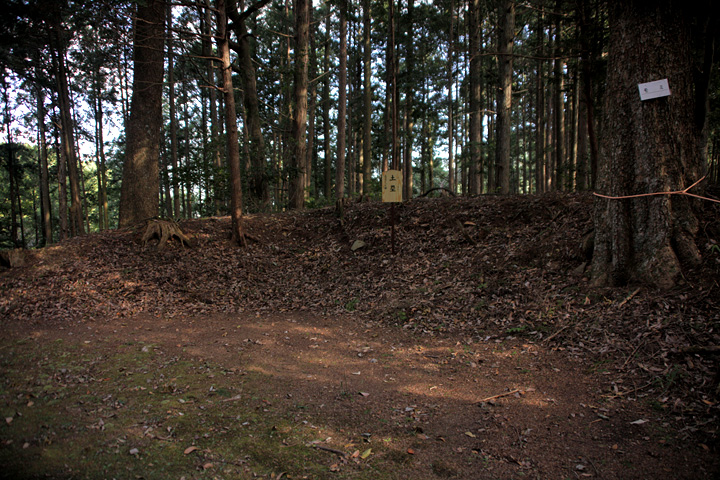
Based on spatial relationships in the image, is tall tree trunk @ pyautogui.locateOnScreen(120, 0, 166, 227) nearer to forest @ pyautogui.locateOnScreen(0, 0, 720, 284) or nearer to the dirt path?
forest @ pyautogui.locateOnScreen(0, 0, 720, 284)

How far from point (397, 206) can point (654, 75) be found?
7109 mm

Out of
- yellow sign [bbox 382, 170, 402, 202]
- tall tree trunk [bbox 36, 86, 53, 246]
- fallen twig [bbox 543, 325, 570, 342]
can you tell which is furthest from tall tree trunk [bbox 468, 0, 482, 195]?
tall tree trunk [bbox 36, 86, 53, 246]

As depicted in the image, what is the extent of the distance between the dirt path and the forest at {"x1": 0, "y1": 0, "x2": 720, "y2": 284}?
267 cm

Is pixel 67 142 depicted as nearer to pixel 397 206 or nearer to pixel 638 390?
pixel 397 206

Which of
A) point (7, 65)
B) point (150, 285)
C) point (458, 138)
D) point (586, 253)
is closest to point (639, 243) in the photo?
point (586, 253)

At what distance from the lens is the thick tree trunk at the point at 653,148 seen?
5.19m

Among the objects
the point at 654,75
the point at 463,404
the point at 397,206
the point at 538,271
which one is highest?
the point at 654,75

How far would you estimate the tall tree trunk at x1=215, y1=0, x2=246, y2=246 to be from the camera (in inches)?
358

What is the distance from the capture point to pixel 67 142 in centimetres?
1623

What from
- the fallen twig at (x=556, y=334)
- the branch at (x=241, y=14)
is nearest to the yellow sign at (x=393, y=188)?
the fallen twig at (x=556, y=334)

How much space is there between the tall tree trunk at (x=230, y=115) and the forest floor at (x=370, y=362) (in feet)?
3.93

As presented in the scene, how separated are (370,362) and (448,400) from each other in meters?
1.46

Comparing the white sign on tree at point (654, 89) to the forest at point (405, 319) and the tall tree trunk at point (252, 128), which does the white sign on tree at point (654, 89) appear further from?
the tall tree trunk at point (252, 128)

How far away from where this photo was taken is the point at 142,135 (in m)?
10.7
